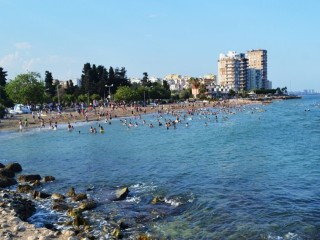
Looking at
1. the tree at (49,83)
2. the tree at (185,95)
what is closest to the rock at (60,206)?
the tree at (49,83)

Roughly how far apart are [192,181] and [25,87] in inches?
2974

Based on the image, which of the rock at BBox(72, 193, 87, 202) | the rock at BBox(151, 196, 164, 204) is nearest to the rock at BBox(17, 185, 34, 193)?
A: the rock at BBox(72, 193, 87, 202)

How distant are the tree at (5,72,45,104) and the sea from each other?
47.4 meters

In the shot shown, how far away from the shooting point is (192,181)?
23.1 metres

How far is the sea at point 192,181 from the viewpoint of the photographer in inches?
608

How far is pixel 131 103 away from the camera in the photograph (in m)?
118

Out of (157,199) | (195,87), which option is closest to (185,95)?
(195,87)

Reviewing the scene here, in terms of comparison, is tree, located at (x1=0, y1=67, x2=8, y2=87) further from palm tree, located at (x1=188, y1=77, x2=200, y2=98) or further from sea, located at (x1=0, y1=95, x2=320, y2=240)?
palm tree, located at (x1=188, y1=77, x2=200, y2=98)

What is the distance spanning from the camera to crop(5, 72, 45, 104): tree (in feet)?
297

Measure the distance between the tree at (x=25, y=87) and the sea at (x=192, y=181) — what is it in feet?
155

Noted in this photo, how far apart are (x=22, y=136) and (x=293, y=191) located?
4137 cm

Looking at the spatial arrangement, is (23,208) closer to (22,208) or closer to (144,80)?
(22,208)

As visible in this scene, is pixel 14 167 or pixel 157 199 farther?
pixel 14 167

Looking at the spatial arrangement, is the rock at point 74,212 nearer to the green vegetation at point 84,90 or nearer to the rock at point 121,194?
the rock at point 121,194
